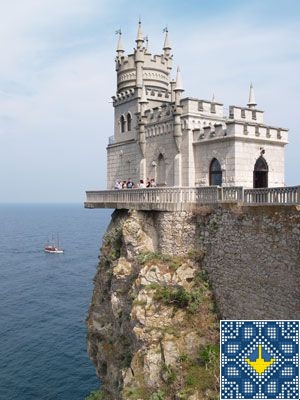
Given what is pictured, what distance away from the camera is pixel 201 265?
2197 centimetres

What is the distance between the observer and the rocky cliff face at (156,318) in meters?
19.2

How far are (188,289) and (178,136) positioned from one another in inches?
367

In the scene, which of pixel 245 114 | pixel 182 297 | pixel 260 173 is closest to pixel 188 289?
pixel 182 297

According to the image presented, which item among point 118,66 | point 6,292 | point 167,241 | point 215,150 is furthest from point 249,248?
point 6,292

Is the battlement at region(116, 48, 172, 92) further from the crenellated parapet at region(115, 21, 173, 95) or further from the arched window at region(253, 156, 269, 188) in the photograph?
the arched window at region(253, 156, 269, 188)

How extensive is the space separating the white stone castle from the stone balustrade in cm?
239

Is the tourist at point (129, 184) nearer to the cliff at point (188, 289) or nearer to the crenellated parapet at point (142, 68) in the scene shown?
the cliff at point (188, 289)

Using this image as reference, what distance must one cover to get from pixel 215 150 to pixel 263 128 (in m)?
2.83

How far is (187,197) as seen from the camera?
74.5 feet

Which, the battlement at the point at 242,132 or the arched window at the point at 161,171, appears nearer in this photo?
the battlement at the point at 242,132

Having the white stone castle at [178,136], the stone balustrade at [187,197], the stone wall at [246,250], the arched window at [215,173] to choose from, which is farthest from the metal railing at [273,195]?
the arched window at [215,173]

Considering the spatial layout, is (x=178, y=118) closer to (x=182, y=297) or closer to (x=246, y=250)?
Answer: (x=246, y=250)

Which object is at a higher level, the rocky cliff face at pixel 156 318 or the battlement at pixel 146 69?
the battlement at pixel 146 69

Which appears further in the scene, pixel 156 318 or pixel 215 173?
pixel 215 173
